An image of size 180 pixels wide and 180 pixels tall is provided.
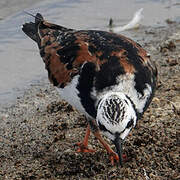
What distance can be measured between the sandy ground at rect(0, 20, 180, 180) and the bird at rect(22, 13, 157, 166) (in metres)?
0.19

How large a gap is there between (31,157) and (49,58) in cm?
106

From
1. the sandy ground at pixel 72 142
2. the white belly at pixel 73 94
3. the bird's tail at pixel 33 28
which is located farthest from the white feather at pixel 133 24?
the white belly at pixel 73 94

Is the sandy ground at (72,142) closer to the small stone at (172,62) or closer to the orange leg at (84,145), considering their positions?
the orange leg at (84,145)

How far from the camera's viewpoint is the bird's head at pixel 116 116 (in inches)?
146

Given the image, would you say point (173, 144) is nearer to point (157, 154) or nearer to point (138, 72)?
point (157, 154)

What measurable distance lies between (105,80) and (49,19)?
5795 millimetres

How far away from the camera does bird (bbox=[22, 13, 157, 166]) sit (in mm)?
3793

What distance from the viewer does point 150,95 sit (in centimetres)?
419

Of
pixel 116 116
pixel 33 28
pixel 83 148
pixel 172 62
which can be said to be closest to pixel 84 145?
pixel 83 148

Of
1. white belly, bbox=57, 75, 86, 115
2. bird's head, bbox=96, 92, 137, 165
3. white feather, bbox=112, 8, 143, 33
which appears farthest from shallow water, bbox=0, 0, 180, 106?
bird's head, bbox=96, 92, 137, 165

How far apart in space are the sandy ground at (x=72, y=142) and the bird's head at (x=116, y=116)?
1.95ft

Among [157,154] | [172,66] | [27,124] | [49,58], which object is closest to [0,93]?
[27,124]

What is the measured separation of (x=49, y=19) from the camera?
378 inches

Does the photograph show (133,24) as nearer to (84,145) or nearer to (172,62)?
(172,62)
